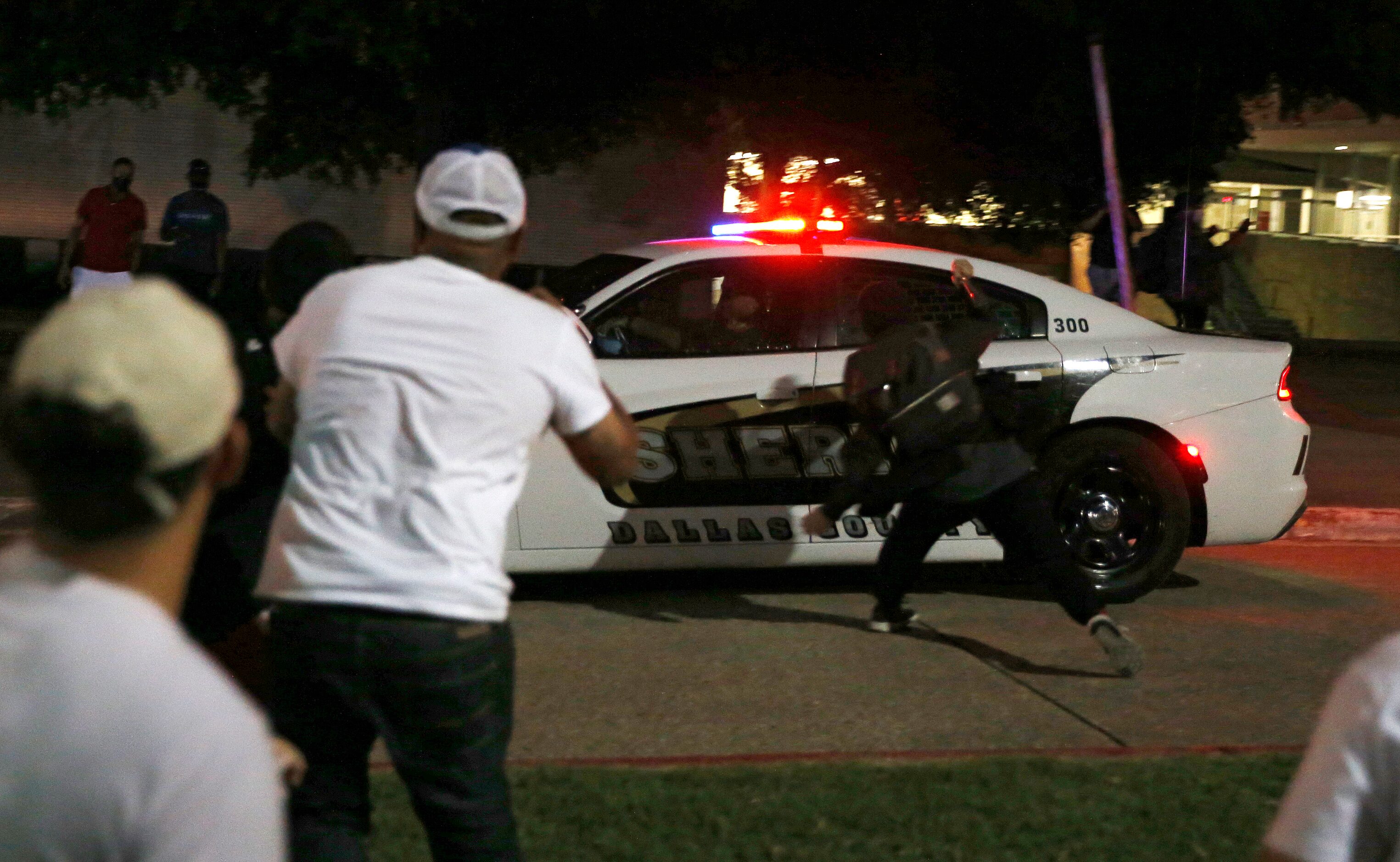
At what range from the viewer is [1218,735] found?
5.58 metres

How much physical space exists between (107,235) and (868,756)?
992 cm

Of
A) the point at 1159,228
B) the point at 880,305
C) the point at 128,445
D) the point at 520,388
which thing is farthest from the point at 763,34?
the point at 128,445

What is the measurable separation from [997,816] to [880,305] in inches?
126

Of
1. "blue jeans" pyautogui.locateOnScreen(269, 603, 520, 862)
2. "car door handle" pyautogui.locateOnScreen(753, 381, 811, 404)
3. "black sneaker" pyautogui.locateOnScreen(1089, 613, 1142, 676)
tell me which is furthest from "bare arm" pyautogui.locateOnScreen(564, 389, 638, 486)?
"car door handle" pyautogui.locateOnScreen(753, 381, 811, 404)

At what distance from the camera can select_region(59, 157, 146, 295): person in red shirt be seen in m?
13.2

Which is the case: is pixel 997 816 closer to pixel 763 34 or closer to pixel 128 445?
pixel 128 445

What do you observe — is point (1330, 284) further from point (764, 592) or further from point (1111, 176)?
point (764, 592)

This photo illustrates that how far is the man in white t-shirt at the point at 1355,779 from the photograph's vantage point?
171cm

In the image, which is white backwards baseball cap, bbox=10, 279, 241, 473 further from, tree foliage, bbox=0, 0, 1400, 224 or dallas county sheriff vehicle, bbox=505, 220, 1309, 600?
tree foliage, bbox=0, 0, 1400, 224

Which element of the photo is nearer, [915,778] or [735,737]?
[915,778]

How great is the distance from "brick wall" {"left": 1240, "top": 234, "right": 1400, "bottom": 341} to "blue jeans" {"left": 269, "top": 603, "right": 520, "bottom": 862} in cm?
2477

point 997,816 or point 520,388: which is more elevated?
point 520,388

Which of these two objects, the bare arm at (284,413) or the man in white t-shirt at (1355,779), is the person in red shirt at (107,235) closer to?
the bare arm at (284,413)

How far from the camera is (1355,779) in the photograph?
1.72 m
